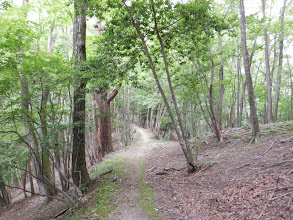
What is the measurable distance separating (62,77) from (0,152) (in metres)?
6.54

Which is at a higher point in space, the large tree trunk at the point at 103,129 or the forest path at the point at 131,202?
the large tree trunk at the point at 103,129

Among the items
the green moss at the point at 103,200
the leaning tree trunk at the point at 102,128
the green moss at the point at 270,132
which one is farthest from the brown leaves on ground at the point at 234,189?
the leaning tree trunk at the point at 102,128

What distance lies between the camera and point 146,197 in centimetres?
545

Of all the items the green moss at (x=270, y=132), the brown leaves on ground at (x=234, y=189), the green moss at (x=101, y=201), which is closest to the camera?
the brown leaves on ground at (x=234, y=189)

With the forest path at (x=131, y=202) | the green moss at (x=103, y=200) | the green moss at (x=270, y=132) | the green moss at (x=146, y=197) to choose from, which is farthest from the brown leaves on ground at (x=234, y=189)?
the green moss at (x=103, y=200)

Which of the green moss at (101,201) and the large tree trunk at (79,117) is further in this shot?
the large tree trunk at (79,117)

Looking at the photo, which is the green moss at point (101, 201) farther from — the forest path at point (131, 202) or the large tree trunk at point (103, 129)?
the large tree trunk at point (103, 129)

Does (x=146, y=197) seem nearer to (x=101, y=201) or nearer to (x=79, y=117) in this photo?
(x=101, y=201)

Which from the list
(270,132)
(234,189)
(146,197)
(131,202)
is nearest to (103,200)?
(131,202)

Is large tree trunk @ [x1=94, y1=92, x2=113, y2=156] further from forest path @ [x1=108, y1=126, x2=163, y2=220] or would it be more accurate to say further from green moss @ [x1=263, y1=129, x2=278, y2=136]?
green moss @ [x1=263, y1=129, x2=278, y2=136]

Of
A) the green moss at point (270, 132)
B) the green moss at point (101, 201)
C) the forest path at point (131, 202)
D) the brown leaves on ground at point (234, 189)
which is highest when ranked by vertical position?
the green moss at point (270, 132)

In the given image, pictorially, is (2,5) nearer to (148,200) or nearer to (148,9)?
(148,9)

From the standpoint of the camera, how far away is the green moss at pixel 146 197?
4.60 m

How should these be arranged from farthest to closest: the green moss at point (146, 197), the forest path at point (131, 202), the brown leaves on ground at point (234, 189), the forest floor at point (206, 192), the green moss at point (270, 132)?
1. the green moss at point (270, 132)
2. the green moss at point (146, 197)
3. the forest path at point (131, 202)
4. the forest floor at point (206, 192)
5. the brown leaves on ground at point (234, 189)
